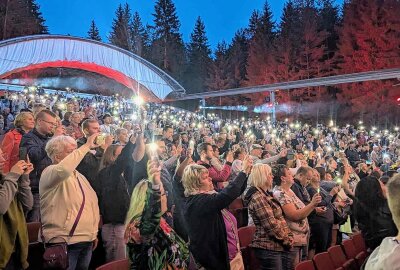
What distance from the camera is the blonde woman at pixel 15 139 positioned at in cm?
416

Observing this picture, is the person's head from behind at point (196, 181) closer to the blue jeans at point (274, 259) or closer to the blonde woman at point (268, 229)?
the blonde woman at point (268, 229)

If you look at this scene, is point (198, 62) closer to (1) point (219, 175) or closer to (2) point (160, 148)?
(1) point (219, 175)

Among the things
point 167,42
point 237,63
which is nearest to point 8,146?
point 237,63

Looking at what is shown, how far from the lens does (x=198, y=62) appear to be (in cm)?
4956

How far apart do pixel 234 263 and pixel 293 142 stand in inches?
528

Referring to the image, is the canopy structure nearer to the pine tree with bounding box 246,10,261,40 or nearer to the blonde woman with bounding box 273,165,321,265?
→ the pine tree with bounding box 246,10,261,40

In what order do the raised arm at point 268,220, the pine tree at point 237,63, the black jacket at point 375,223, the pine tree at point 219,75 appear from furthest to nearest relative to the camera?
the pine tree at point 219,75 → the pine tree at point 237,63 → the black jacket at point 375,223 → the raised arm at point 268,220

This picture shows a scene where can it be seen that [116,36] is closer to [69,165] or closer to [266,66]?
[266,66]

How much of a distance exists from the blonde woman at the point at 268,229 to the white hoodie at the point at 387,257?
1.84 meters

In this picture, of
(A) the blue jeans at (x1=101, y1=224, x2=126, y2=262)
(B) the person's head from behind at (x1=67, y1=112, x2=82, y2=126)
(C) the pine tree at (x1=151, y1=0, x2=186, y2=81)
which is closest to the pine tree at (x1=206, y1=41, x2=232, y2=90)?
(C) the pine tree at (x1=151, y1=0, x2=186, y2=81)

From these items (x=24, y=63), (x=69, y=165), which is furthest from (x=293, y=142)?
(x=24, y=63)

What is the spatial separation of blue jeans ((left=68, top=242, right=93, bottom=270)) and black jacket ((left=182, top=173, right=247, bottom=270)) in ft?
3.04

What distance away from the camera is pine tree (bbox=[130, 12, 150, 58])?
172ft

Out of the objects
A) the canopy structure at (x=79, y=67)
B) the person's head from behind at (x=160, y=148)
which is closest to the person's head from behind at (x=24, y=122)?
the person's head from behind at (x=160, y=148)
